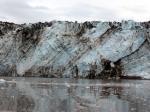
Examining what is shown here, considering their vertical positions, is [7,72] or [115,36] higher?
[115,36]

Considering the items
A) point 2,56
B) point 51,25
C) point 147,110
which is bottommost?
point 147,110

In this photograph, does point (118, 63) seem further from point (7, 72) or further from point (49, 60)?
point (7, 72)

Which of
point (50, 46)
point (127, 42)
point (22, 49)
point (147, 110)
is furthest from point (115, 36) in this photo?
point (147, 110)

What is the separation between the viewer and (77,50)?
37.2 metres

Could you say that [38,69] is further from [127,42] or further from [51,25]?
[127,42]

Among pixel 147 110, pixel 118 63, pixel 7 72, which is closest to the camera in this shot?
pixel 147 110

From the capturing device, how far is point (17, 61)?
128 ft

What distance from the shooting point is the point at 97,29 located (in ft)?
124

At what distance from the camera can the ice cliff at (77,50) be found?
36.0 metres

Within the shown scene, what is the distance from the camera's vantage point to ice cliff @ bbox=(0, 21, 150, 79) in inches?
1416

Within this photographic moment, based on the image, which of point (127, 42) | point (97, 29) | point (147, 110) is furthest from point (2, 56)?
point (147, 110)

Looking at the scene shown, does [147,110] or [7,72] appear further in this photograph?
[7,72]

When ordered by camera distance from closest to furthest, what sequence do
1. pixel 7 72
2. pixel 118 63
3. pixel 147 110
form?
pixel 147 110, pixel 118 63, pixel 7 72

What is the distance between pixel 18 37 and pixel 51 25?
3.42 meters
